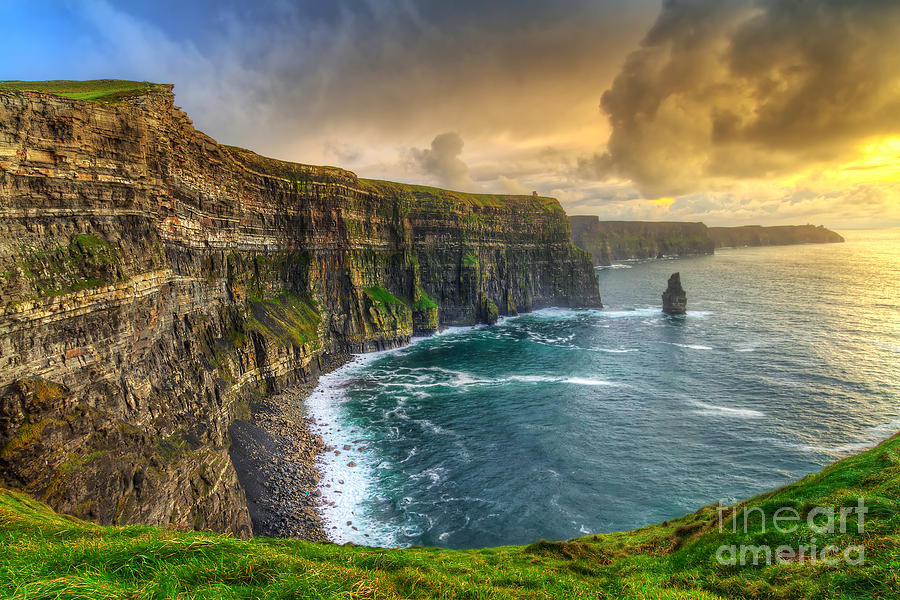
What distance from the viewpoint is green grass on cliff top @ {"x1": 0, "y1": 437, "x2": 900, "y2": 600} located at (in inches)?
296

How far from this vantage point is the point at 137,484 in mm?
21516

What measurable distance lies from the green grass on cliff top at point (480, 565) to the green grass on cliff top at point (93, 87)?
3196 cm

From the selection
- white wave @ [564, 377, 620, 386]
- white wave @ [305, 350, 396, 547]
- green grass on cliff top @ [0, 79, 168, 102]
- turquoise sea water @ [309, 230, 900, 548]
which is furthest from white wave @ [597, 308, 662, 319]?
green grass on cliff top @ [0, 79, 168, 102]

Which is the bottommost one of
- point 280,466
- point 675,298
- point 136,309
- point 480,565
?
point 280,466

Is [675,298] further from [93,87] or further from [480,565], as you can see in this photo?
[93,87]

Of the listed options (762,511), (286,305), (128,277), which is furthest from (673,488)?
(286,305)

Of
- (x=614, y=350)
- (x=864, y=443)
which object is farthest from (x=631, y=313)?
(x=864, y=443)

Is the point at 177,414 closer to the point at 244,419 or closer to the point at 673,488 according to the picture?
the point at 244,419

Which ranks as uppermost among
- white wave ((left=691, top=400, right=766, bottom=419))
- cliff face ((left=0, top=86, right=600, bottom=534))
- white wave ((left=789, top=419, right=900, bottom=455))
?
cliff face ((left=0, top=86, right=600, bottom=534))

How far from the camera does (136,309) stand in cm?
2908

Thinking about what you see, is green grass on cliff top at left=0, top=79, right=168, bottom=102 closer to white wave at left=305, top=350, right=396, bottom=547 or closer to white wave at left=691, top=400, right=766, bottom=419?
white wave at left=305, top=350, right=396, bottom=547

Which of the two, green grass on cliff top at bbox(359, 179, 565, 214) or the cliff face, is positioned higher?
green grass on cliff top at bbox(359, 179, 565, 214)

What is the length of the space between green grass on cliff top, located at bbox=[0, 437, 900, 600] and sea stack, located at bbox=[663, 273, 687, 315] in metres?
95.6

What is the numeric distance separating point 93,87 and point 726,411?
81028 millimetres
